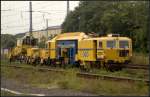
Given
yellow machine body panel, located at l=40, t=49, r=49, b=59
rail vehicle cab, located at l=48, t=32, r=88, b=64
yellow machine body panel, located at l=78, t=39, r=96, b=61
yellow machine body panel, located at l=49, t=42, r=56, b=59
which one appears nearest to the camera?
yellow machine body panel, located at l=78, t=39, r=96, b=61

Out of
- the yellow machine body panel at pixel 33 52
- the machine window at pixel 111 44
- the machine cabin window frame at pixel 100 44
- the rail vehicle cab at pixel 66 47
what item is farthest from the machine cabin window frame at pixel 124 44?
the yellow machine body panel at pixel 33 52

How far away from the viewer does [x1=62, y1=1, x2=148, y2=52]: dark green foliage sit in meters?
49.2

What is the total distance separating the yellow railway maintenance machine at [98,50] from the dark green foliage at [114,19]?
13.1 meters

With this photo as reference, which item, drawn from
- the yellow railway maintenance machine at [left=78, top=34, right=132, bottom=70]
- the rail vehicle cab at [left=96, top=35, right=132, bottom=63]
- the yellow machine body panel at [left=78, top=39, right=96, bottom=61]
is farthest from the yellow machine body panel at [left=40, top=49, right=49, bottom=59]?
the rail vehicle cab at [left=96, top=35, right=132, bottom=63]

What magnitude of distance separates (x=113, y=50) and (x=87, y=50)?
7.14 ft

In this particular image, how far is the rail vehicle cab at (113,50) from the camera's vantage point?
29.8 metres

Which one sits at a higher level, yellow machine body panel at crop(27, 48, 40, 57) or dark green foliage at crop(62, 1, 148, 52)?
dark green foliage at crop(62, 1, 148, 52)

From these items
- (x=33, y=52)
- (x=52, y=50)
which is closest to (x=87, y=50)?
(x=52, y=50)

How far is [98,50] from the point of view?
3042 centimetres

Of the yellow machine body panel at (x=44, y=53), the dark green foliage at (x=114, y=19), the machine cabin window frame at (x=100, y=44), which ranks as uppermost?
the dark green foliage at (x=114, y=19)

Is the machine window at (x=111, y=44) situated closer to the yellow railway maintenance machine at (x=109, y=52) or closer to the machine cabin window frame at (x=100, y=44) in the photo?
the yellow railway maintenance machine at (x=109, y=52)

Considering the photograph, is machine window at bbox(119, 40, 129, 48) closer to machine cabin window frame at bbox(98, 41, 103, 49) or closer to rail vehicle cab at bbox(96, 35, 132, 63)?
rail vehicle cab at bbox(96, 35, 132, 63)

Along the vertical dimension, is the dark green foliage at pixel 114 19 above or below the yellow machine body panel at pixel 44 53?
above

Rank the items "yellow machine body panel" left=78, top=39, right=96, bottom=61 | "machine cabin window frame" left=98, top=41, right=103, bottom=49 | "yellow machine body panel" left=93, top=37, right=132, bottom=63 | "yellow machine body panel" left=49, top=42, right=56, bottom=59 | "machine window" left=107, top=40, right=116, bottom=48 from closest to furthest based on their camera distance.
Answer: "yellow machine body panel" left=93, top=37, right=132, bottom=63
"machine window" left=107, top=40, right=116, bottom=48
"machine cabin window frame" left=98, top=41, right=103, bottom=49
"yellow machine body panel" left=78, top=39, right=96, bottom=61
"yellow machine body panel" left=49, top=42, right=56, bottom=59
